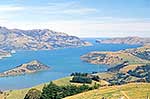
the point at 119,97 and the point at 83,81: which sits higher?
the point at 119,97

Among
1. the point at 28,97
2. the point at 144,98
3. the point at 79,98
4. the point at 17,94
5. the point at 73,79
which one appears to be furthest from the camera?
the point at 73,79

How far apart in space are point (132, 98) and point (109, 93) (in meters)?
9.64

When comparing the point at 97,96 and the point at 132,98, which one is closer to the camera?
the point at 132,98

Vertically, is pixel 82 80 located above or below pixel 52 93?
below

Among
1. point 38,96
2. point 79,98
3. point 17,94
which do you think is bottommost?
point 17,94

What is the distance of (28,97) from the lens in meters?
120

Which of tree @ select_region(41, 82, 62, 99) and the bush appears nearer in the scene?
tree @ select_region(41, 82, 62, 99)

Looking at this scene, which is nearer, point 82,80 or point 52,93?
point 52,93

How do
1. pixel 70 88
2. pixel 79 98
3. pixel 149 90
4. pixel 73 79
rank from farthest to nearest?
pixel 73 79 < pixel 70 88 < pixel 79 98 < pixel 149 90

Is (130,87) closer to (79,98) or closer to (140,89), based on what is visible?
(140,89)

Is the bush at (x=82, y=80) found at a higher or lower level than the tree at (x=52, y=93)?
lower

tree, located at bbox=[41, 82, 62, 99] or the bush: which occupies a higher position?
tree, located at bbox=[41, 82, 62, 99]

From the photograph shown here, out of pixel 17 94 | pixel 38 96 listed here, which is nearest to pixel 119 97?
pixel 38 96

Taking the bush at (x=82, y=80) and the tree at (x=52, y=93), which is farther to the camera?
the bush at (x=82, y=80)
